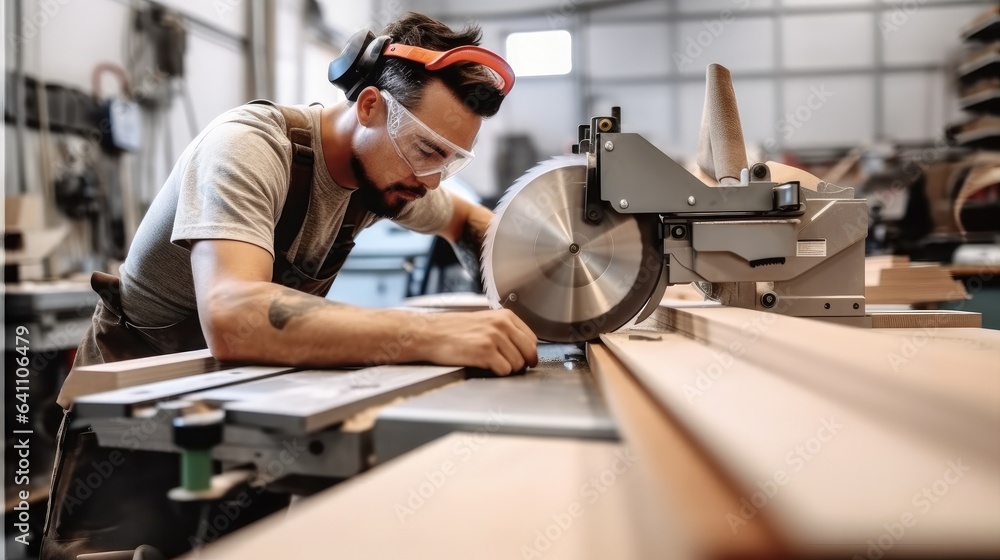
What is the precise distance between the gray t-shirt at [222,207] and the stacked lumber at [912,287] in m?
1.73

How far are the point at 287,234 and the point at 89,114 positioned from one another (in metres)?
2.35

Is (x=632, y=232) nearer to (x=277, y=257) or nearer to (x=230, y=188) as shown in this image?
(x=230, y=188)

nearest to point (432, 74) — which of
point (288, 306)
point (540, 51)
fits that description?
point (288, 306)

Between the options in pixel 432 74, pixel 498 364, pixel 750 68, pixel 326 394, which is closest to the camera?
pixel 326 394

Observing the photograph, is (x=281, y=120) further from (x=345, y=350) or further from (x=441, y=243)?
(x=441, y=243)

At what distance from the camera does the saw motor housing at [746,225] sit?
4.32ft

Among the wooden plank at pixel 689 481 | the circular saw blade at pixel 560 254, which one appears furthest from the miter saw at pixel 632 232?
the wooden plank at pixel 689 481

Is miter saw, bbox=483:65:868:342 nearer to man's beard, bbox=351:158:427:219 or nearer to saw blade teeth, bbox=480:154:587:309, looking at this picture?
saw blade teeth, bbox=480:154:587:309

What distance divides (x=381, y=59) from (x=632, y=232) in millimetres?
753

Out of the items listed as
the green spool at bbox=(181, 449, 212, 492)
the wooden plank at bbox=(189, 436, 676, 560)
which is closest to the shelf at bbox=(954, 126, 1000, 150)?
the wooden plank at bbox=(189, 436, 676, 560)

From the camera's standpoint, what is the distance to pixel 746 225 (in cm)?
133

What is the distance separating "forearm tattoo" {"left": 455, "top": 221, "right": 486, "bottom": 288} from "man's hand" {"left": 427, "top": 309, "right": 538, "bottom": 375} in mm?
1083

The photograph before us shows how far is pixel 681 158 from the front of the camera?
6000 millimetres

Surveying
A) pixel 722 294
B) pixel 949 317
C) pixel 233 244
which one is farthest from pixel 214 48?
pixel 949 317
